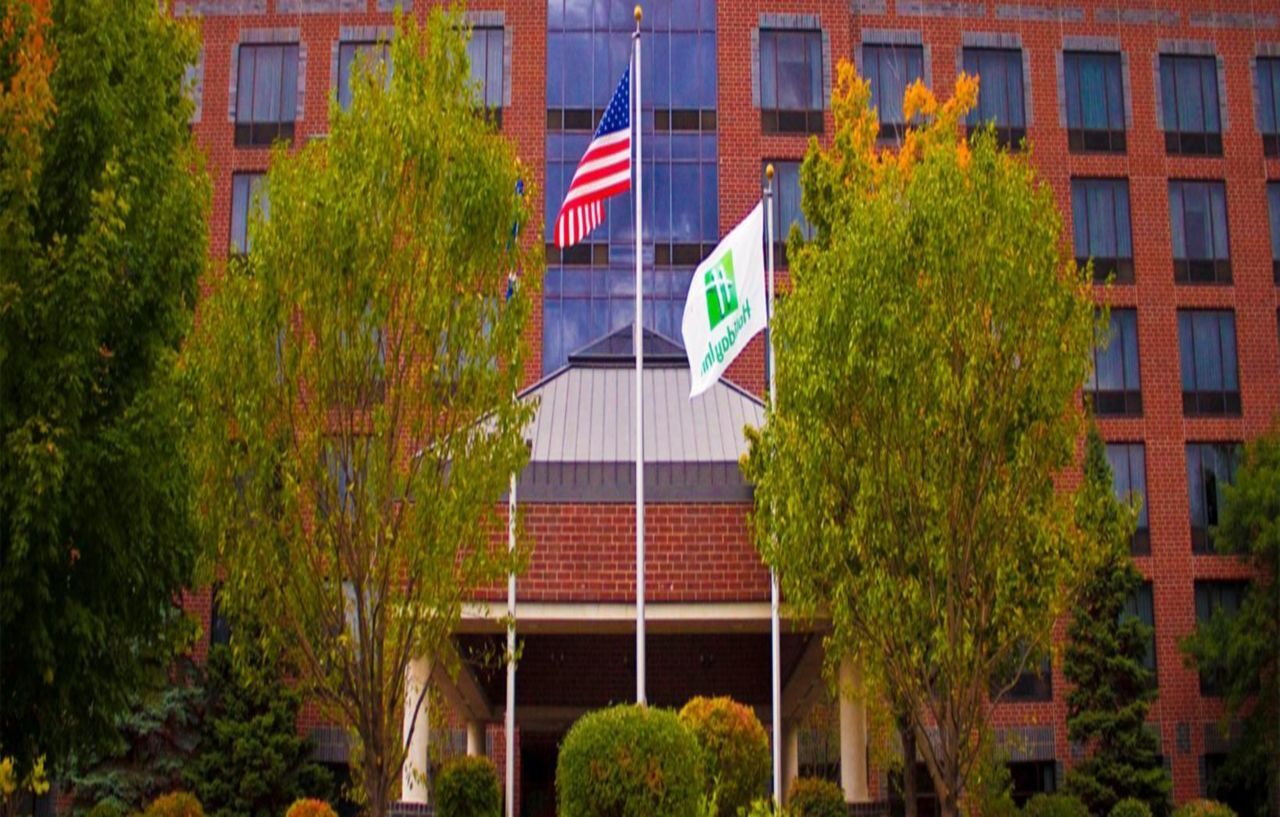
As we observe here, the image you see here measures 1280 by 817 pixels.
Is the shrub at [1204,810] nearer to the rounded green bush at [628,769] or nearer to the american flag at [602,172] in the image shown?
the rounded green bush at [628,769]

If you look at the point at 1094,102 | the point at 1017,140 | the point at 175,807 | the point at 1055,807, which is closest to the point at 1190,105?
the point at 1094,102

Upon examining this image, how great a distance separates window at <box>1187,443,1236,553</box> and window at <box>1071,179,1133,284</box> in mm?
5133

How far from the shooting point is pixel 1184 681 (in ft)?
129

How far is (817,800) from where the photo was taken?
22.8 meters

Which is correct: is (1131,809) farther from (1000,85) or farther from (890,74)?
(890,74)

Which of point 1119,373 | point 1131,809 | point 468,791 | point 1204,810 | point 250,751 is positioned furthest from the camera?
point 1119,373

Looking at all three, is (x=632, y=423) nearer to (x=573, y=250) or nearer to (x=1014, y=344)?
(x=1014, y=344)

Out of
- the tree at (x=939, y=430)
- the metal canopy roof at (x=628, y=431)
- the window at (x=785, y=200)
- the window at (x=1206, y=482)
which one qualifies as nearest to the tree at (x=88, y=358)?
the metal canopy roof at (x=628, y=431)

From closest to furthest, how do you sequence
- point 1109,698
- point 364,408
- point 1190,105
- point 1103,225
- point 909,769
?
point 364,408 → point 909,769 → point 1109,698 → point 1103,225 → point 1190,105

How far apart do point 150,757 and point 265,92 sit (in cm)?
1833

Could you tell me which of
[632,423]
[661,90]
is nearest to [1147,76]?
[661,90]

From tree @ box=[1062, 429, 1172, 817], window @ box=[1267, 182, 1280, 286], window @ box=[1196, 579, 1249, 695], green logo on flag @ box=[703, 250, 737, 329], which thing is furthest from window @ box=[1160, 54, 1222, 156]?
green logo on flag @ box=[703, 250, 737, 329]

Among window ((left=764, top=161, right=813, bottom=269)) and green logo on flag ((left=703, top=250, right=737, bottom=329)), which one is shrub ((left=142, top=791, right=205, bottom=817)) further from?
window ((left=764, top=161, right=813, bottom=269))

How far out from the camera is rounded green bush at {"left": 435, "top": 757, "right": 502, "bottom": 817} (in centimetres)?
2123
